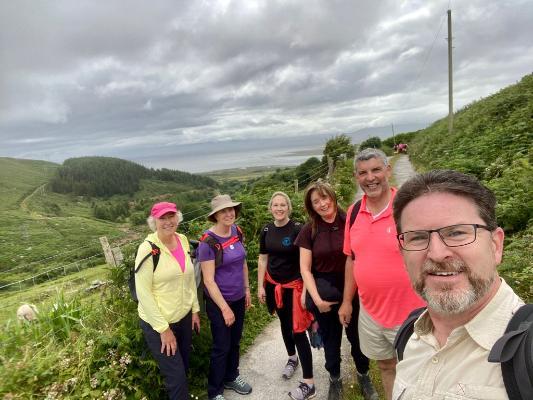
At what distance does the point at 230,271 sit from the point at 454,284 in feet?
Answer: 8.22

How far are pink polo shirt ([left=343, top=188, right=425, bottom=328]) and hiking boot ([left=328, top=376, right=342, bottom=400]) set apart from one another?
117 centimetres

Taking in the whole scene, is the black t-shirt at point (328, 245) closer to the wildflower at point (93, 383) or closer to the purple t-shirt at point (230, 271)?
the purple t-shirt at point (230, 271)

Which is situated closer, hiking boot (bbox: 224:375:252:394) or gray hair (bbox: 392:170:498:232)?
gray hair (bbox: 392:170:498:232)

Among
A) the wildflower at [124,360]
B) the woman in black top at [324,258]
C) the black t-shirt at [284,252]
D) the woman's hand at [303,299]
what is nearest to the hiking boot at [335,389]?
the woman in black top at [324,258]

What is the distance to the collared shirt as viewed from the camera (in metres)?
1.03

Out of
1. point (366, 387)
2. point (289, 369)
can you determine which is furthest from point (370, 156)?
point (289, 369)

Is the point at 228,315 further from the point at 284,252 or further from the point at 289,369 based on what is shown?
the point at 289,369

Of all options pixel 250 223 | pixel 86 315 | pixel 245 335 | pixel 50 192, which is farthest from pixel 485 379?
pixel 50 192

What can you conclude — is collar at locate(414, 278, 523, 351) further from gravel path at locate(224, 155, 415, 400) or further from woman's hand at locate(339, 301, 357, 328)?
gravel path at locate(224, 155, 415, 400)

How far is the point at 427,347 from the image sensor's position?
131cm

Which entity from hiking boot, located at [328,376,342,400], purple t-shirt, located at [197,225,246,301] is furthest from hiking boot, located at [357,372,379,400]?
purple t-shirt, located at [197,225,246,301]

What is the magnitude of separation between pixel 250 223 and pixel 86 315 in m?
3.52

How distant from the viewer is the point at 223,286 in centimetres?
335

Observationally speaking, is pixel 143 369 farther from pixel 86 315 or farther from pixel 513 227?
pixel 513 227
